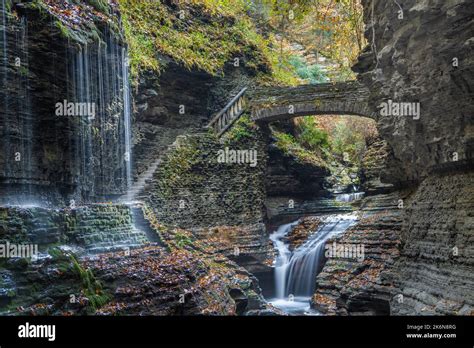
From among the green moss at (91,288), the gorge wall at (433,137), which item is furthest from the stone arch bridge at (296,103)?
the green moss at (91,288)

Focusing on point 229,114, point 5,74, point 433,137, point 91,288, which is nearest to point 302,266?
point 229,114

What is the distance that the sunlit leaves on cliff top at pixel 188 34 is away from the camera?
20062 millimetres

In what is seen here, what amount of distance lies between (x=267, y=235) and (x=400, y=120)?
1171cm

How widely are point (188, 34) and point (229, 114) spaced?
182 inches

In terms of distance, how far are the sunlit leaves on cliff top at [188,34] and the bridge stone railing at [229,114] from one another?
1992mm

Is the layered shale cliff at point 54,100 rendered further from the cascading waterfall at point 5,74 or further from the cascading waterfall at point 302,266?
the cascading waterfall at point 302,266

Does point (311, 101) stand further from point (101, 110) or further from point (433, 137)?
point (433, 137)

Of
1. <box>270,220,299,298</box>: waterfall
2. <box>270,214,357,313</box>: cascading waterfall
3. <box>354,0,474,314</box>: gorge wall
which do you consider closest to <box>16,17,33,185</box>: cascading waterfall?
<box>354,0,474,314</box>: gorge wall

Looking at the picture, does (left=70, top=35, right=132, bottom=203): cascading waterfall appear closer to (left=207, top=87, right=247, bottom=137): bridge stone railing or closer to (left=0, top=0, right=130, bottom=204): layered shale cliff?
(left=0, top=0, right=130, bottom=204): layered shale cliff

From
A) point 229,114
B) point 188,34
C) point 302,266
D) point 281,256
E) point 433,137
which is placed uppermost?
point 188,34

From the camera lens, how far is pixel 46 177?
10102mm

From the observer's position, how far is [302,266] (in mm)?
16406
